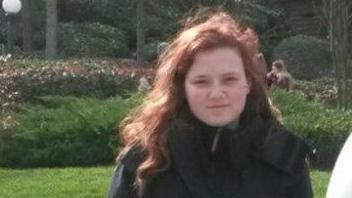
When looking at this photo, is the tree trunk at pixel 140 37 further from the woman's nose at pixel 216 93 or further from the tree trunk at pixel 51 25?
the woman's nose at pixel 216 93

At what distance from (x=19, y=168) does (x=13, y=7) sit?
10816mm

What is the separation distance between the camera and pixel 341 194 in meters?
1.92

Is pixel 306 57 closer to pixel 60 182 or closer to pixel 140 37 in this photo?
pixel 140 37

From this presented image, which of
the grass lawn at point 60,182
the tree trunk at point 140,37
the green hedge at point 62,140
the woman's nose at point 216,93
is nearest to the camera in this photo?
the woman's nose at point 216,93

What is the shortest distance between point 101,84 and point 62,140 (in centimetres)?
772

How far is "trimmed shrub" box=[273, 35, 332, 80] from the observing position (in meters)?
29.0

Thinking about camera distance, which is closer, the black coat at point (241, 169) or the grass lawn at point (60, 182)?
the black coat at point (241, 169)

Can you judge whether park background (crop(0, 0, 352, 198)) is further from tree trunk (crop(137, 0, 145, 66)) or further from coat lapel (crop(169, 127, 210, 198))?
coat lapel (crop(169, 127, 210, 198))

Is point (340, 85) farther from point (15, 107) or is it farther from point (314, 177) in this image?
point (314, 177)

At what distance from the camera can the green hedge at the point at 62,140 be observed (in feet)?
40.9

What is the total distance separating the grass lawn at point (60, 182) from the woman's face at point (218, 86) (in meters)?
6.55

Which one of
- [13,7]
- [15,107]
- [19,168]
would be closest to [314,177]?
[19,168]

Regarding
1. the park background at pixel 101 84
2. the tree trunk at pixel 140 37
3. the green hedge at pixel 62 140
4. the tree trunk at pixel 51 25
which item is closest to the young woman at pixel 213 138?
the park background at pixel 101 84

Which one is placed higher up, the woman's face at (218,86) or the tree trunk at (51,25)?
the woman's face at (218,86)
